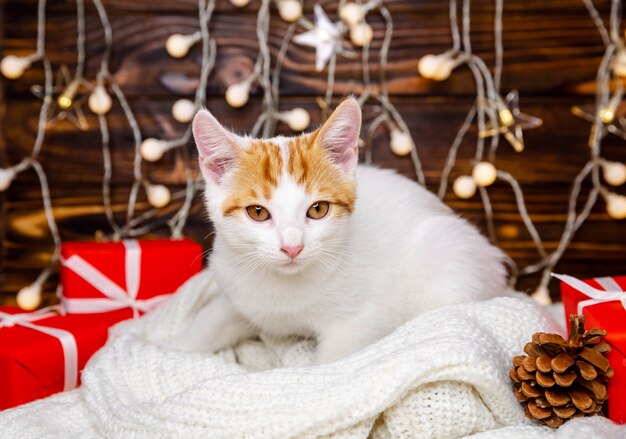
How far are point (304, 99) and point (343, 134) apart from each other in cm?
64

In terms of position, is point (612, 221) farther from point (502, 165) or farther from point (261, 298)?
point (261, 298)

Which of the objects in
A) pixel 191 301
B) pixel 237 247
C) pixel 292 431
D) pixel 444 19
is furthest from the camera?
pixel 444 19

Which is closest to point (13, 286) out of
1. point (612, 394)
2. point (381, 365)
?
point (381, 365)

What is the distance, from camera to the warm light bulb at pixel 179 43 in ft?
5.42

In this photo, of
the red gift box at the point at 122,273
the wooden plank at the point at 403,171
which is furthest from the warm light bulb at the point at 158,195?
the red gift box at the point at 122,273

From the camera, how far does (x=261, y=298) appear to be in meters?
1.17

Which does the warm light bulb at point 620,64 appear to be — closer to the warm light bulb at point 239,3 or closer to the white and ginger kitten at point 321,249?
the white and ginger kitten at point 321,249

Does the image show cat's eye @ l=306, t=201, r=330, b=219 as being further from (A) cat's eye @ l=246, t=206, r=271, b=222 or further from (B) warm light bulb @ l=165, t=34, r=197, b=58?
(B) warm light bulb @ l=165, t=34, r=197, b=58

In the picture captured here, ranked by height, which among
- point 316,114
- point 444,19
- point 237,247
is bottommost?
point 237,247

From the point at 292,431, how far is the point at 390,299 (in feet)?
1.25

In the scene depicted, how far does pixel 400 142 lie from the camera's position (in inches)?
66.7

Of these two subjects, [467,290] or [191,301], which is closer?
[467,290]

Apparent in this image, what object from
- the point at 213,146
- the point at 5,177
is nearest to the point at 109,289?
the point at 5,177

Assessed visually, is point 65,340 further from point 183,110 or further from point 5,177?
point 183,110
